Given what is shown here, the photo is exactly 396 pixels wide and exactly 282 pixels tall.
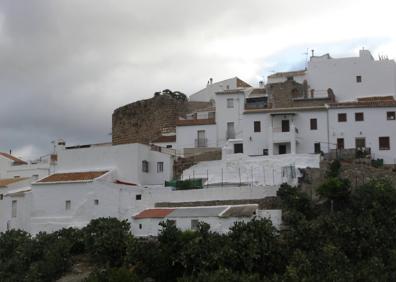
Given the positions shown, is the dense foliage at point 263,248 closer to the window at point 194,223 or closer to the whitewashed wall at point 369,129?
the window at point 194,223

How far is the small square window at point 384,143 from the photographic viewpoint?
1681 inches

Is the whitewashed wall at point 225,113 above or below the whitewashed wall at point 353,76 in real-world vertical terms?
below

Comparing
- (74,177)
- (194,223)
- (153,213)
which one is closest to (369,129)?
(194,223)

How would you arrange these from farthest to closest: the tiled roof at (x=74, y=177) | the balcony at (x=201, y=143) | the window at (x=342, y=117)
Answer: the balcony at (x=201, y=143), the window at (x=342, y=117), the tiled roof at (x=74, y=177)

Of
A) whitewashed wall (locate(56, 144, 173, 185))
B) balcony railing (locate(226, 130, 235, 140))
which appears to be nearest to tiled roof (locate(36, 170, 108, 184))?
whitewashed wall (locate(56, 144, 173, 185))

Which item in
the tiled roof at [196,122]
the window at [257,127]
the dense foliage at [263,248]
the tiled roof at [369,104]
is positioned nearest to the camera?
the dense foliage at [263,248]

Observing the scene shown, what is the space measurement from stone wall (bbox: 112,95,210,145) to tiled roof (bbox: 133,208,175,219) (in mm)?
18911

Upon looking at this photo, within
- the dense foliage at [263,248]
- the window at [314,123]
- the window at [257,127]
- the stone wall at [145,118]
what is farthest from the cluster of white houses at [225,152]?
the dense foliage at [263,248]

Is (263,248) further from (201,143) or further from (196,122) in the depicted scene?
(196,122)

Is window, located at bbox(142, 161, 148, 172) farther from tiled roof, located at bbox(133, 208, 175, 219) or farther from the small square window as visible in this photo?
the small square window

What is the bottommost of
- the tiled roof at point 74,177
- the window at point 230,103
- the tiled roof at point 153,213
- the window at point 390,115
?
the tiled roof at point 153,213

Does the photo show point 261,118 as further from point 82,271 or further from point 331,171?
point 82,271

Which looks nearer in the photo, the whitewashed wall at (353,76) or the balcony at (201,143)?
the balcony at (201,143)

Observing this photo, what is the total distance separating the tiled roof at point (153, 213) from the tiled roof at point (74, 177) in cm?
460
